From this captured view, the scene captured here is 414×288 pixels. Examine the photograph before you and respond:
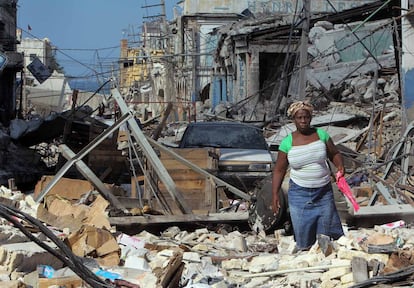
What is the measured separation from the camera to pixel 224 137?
49.9 ft

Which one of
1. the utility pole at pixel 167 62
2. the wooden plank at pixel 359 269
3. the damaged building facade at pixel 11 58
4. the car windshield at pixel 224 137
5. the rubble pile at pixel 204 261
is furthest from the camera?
the utility pole at pixel 167 62

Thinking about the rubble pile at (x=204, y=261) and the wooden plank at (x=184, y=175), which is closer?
the rubble pile at (x=204, y=261)

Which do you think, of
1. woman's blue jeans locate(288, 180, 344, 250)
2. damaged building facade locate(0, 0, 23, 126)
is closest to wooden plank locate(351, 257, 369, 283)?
woman's blue jeans locate(288, 180, 344, 250)

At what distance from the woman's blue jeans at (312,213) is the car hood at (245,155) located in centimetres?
625

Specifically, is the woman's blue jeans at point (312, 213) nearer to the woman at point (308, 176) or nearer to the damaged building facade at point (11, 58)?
the woman at point (308, 176)

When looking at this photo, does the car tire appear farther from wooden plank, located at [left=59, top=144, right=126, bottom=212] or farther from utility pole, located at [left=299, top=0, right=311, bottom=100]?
utility pole, located at [left=299, top=0, right=311, bottom=100]

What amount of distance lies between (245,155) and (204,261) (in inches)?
261

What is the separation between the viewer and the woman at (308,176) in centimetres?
722

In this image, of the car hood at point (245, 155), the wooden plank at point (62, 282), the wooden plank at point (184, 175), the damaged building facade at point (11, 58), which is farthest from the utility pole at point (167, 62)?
the wooden plank at point (62, 282)

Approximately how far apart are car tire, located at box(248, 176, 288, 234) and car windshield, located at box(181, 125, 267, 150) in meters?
4.99

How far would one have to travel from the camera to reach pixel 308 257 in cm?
696

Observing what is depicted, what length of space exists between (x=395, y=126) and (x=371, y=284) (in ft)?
45.8

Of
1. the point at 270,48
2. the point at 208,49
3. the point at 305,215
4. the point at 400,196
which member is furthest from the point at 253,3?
the point at 305,215

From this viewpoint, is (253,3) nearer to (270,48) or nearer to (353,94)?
(270,48)
